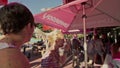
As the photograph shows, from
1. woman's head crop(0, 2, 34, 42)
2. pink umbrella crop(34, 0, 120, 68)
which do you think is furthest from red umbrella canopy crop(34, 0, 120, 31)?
woman's head crop(0, 2, 34, 42)

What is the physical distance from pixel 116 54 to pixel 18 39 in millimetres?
4554

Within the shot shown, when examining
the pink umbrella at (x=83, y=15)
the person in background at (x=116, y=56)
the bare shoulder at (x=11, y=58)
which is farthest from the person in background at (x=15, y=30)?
the person in background at (x=116, y=56)

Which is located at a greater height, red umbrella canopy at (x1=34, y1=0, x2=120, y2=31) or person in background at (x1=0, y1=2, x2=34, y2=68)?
red umbrella canopy at (x1=34, y1=0, x2=120, y2=31)

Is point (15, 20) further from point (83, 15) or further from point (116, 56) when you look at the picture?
point (116, 56)

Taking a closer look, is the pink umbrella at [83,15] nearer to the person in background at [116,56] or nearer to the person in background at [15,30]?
the person in background at [116,56]

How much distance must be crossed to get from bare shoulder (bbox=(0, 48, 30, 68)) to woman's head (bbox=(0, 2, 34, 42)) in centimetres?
16

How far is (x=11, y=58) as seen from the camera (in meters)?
1.87

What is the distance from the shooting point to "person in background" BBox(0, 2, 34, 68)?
192cm

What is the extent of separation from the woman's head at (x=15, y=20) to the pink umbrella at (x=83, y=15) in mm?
3840

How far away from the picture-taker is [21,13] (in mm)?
2021

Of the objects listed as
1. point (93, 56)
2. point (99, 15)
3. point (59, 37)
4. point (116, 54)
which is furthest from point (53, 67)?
point (93, 56)

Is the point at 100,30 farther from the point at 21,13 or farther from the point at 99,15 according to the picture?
the point at 21,13

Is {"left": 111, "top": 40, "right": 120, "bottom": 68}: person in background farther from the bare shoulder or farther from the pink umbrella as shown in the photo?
the bare shoulder

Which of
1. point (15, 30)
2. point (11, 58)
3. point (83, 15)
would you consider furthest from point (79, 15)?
point (11, 58)
